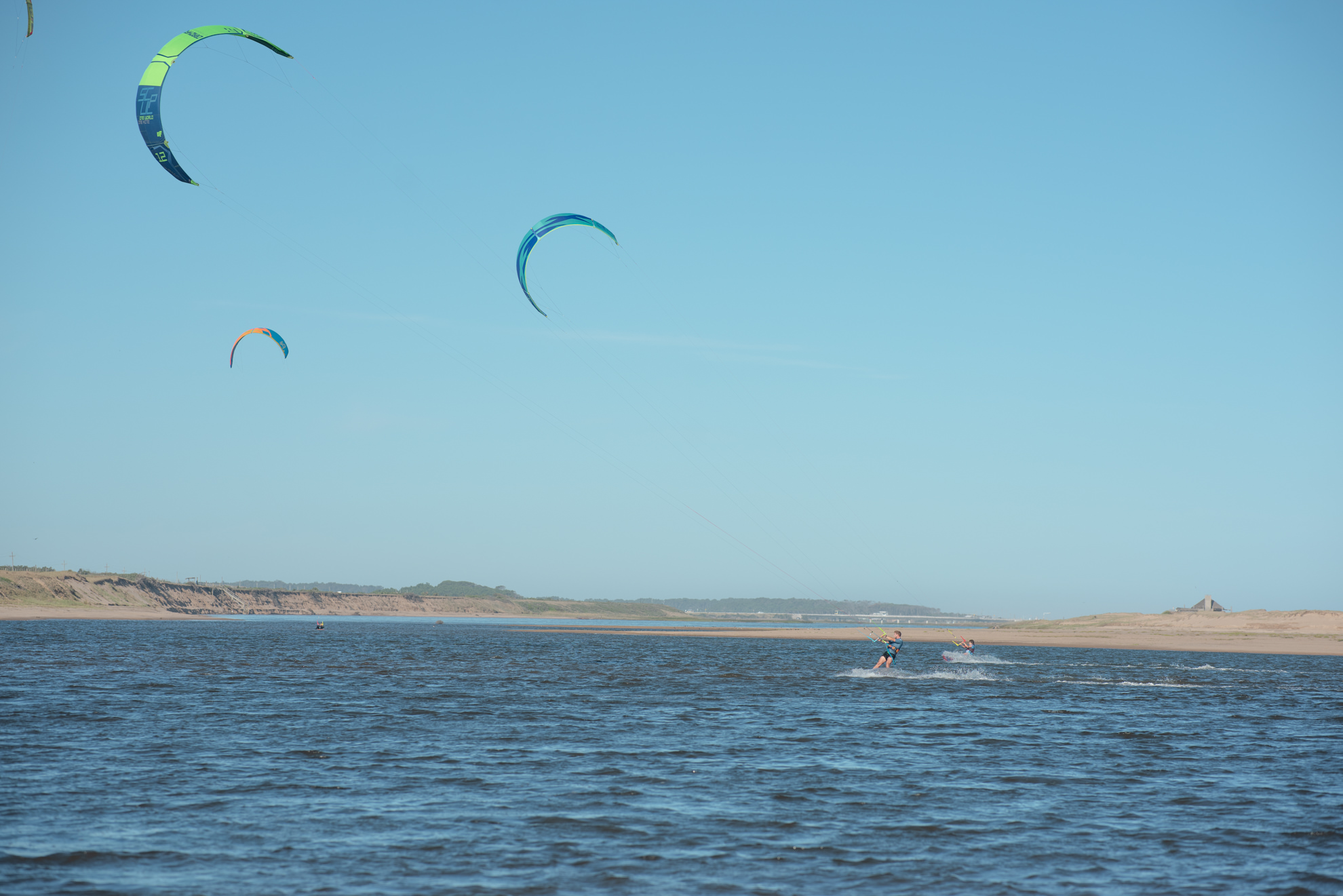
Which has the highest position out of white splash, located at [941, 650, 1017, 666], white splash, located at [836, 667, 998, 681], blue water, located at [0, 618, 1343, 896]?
blue water, located at [0, 618, 1343, 896]

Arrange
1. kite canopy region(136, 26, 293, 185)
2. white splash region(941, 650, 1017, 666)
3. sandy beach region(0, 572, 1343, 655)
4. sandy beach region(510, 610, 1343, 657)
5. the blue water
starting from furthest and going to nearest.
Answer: sandy beach region(0, 572, 1343, 655)
sandy beach region(510, 610, 1343, 657)
white splash region(941, 650, 1017, 666)
kite canopy region(136, 26, 293, 185)
the blue water

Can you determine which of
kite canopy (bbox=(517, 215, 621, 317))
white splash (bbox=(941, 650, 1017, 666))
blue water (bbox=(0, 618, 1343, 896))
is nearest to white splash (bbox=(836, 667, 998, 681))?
blue water (bbox=(0, 618, 1343, 896))

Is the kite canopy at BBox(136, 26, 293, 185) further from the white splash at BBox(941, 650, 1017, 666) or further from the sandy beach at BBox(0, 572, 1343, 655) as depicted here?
the sandy beach at BBox(0, 572, 1343, 655)

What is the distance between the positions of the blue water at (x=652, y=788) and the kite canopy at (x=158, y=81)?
1811 centimetres

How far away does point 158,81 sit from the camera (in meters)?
30.8

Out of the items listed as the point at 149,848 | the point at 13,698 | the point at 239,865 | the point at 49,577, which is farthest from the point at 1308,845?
the point at 49,577

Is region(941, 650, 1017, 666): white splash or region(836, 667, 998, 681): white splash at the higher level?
region(836, 667, 998, 681): white splash

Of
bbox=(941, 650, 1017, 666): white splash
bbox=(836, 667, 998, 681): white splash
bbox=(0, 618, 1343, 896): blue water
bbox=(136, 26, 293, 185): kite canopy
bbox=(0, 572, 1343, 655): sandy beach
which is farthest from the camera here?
bbox=(0, 572, 1343, 655): sandy beach

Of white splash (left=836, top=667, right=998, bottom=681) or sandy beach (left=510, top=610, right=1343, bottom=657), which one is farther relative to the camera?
sandy beach (left=510, top=610, right=1343, bottom=657)

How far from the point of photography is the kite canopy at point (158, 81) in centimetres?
3073

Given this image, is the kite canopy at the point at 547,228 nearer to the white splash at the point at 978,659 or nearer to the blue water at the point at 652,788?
the blue water at the point at 652,788

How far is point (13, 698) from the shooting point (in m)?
31.4

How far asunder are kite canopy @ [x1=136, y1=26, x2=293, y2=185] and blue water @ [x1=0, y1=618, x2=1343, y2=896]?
1811 cm

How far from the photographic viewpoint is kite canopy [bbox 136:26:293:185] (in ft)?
101
